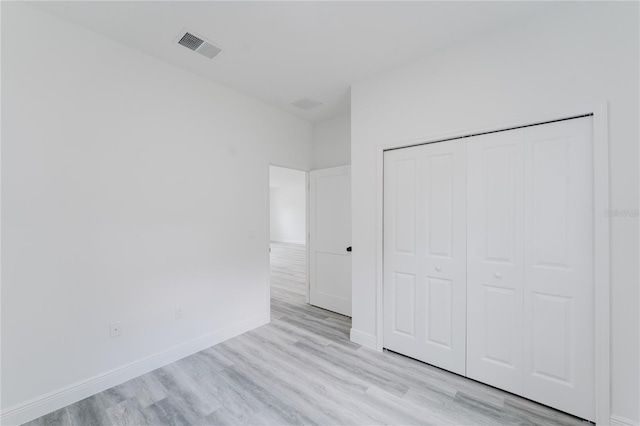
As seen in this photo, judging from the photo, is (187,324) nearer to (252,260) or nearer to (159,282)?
(159,282)

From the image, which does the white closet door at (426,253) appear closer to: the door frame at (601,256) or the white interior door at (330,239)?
the door frame at (601,256)

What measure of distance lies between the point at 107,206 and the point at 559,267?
3594 millimetres

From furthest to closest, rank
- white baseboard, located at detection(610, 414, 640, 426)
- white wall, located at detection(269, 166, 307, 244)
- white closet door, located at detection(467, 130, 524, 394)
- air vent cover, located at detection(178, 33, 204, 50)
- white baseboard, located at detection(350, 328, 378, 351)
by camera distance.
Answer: white wall, located at detection(269, 166, 307, 244)
white baseboard, located at detection(350, 328, 378, 351)
air vent cover, located at detection(178, 33, 204, 50)
white closet door, located at detection(467, 130, 524, 394)
white baseboard, located at detection(610, 414, 640, 426)

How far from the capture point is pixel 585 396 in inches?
71.4

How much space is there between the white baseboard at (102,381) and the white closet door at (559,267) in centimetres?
295

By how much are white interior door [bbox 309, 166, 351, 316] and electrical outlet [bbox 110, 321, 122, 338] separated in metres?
2.53

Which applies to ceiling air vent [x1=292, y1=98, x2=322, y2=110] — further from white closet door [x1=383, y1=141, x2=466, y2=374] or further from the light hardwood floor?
the light hardwood floor

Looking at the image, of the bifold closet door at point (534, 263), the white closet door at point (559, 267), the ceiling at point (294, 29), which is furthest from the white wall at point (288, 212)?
the white closet door at point (559, 267)

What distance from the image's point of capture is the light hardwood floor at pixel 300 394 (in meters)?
1.86

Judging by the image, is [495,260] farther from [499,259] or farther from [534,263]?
[534,263]

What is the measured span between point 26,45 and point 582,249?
13.8 ft

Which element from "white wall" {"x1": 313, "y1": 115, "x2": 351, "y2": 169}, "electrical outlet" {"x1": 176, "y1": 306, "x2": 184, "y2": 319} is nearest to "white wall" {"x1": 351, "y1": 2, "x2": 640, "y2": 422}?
"white wall" {"x1": 313, "y1": 115, "x2": 351, "y2": 169}

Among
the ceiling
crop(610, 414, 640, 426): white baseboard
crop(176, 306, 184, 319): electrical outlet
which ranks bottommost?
crop(610, 414, 640, 426): white baseboard

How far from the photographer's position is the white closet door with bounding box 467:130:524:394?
2.08m
